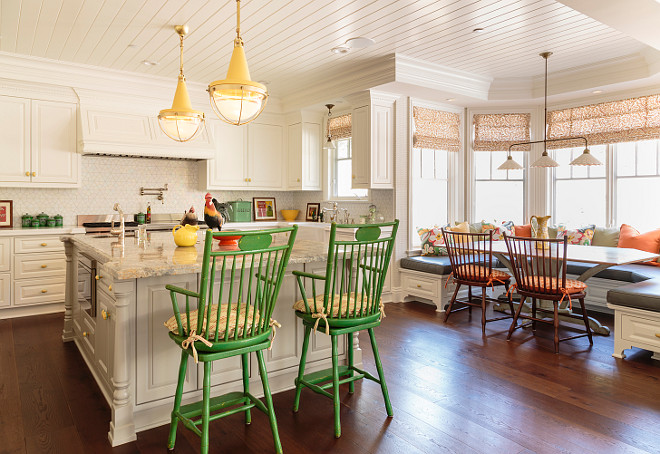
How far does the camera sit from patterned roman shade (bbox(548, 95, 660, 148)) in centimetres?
517

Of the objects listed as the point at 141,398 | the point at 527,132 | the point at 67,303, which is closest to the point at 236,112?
the point at 141,398

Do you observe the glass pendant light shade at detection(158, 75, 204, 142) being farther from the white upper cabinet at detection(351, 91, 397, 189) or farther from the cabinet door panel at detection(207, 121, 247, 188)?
the cabinet door panel at detection(207, 121, 247, 188)

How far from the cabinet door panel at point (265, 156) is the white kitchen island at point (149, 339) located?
3489 millimetres

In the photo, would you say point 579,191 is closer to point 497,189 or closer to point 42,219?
point 497,189

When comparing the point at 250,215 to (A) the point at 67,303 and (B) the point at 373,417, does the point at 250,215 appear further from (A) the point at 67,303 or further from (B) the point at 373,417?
(B) the point at 373,417

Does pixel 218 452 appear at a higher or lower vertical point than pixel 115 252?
lower

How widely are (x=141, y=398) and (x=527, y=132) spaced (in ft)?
18.5

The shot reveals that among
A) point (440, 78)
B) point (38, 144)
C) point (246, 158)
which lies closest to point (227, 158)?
point (246, 158)

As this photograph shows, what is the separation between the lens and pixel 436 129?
6070 millimetres

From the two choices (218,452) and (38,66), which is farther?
(38,66)

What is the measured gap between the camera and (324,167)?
6875mm

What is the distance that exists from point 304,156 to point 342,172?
1.93 ft

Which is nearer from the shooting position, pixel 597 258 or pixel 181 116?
pixel 181 116

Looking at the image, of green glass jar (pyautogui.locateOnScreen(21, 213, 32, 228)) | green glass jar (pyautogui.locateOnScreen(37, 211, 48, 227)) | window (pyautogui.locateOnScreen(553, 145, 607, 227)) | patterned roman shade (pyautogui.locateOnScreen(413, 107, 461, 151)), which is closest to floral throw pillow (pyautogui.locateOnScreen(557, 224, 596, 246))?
window (pyautogui.locateOnScreen(553, 145, 607, 227))
